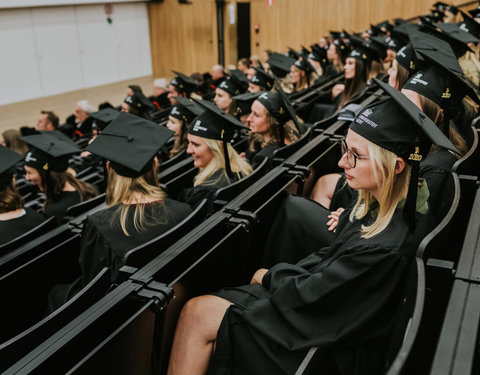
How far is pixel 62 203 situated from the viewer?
360 centimetres

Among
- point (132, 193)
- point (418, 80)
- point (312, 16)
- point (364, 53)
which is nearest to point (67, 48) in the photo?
point (312, 16)

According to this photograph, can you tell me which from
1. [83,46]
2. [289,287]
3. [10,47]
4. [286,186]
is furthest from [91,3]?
[289,287]

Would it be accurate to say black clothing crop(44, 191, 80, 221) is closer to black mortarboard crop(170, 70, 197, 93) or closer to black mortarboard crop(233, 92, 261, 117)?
black mortarboard crop(233, 92, 261, 117)

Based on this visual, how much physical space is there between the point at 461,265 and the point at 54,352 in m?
1.29

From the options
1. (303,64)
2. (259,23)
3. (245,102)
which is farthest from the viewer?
(259,23)

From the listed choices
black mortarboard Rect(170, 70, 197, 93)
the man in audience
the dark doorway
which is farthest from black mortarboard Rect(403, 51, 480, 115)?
the dark doorway

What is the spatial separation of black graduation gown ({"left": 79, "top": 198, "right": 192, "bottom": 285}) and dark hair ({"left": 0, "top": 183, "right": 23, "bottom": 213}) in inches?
36.8

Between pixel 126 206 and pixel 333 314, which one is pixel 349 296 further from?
pixel 126 206

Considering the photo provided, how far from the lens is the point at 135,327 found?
1578 mm

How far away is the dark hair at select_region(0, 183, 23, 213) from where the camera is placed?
3.02m

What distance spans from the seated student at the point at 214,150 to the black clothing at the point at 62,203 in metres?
1.04

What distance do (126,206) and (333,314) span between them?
4.28 feet

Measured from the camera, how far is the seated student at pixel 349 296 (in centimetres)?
158

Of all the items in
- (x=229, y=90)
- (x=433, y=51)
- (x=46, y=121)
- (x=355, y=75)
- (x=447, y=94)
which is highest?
(x=433, y=51)
